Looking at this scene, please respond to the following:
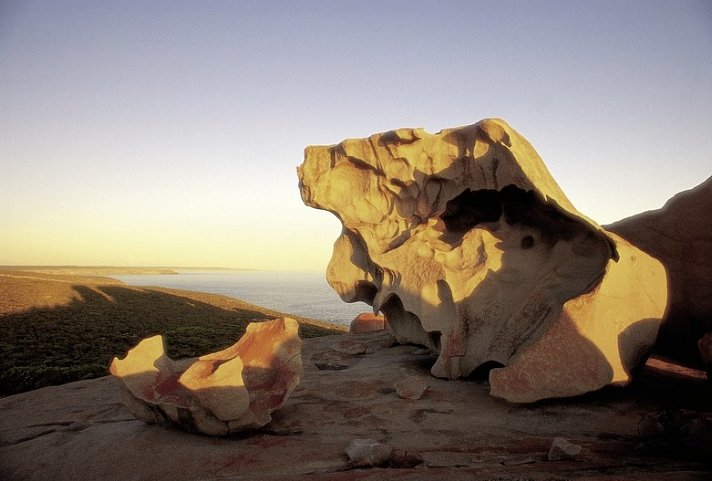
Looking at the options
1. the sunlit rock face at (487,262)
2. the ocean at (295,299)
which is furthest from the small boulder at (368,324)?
the ocean at (295,299)

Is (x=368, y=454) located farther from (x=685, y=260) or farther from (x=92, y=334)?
(x=92, y=334)

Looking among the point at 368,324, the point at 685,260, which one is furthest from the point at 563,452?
the point at 368,324

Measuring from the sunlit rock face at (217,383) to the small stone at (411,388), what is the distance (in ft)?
4.29

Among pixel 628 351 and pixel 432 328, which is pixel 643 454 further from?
pixel 432 328

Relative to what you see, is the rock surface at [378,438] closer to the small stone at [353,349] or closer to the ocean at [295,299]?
the small stone at [353,349]

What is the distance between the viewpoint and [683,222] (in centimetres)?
593

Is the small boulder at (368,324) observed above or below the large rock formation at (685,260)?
below

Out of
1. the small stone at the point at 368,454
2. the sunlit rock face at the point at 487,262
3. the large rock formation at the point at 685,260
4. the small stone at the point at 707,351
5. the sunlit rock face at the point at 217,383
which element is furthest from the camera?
the large rock formation at the point at 685,260

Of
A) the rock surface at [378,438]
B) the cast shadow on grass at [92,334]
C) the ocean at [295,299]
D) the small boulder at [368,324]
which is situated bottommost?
the ocean at [295,299]

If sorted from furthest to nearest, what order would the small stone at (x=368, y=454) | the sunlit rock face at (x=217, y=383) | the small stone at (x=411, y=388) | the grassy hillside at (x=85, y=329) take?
the grassy hillside at (x=85, y=329)
the small stone at (x=411, y=388)
the sunlit rock face at (x=217, y=383)
the small stone at (x=368, y=454)

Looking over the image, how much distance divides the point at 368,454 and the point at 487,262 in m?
3.86

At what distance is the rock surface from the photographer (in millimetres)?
3133

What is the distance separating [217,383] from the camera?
4.07 metres

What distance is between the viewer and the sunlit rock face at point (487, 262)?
483 centimetres
